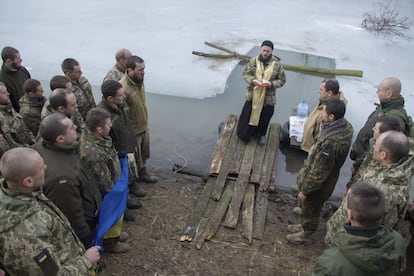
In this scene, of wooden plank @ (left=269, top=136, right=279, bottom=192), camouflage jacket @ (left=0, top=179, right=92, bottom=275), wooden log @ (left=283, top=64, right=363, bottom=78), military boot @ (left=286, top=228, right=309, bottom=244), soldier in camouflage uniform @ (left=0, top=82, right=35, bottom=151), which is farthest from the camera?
wooden log @ (left=283, top=64, right=363, bottom=78)

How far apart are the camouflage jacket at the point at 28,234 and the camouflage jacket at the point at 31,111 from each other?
2303 mm

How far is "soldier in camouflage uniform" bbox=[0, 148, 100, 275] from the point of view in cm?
207

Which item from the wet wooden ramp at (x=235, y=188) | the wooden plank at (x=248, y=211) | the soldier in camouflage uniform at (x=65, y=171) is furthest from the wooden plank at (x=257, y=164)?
the soldier in camouflage uniform at (x=65, y=171)

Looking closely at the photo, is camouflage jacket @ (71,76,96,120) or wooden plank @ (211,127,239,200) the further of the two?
wooden plank @ (211,127,239,200)

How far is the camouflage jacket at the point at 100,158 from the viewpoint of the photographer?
3.22 metres

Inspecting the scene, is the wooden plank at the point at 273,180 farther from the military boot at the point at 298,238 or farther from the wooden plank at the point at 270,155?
the military boot at the point at 298,238

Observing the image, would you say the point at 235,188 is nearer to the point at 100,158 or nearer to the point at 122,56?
the point at 100,158

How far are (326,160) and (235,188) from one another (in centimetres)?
187

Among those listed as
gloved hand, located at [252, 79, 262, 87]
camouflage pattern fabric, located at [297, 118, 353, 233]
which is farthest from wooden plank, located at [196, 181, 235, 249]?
gloved hand, located at [252, 79, 262, 87]

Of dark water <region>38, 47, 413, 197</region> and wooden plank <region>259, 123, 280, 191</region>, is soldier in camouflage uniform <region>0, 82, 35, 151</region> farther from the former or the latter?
wooden plank <region>259, 123, 280, 191</region>

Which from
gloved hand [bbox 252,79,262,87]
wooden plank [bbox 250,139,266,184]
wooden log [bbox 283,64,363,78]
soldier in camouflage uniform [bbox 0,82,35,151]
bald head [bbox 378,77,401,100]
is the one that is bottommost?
wooden plank [bbox 250,139,266,184]

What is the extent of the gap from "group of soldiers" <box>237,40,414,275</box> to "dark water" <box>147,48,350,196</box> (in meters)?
0.90

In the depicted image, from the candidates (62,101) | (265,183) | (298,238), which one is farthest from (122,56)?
(298,238)

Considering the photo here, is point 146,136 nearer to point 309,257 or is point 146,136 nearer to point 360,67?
point 309,257
